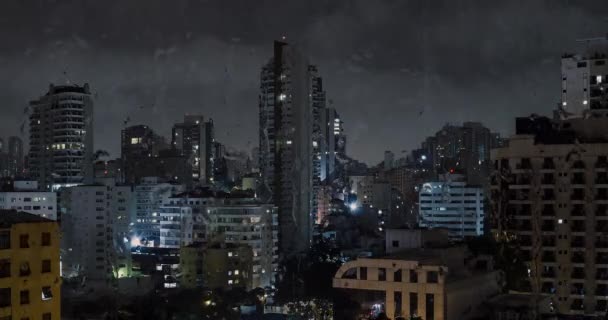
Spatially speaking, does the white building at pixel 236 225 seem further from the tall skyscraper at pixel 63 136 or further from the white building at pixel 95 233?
the tall skyscraper at pixel 63 136

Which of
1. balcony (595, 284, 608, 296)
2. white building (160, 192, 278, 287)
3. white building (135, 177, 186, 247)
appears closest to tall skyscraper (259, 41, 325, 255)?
white building (160, 192, 278, 287)

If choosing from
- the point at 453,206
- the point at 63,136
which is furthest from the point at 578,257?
the point at 63,136

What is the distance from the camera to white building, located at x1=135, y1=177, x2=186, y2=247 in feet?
90.1

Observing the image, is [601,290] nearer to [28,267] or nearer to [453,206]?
[28,267]

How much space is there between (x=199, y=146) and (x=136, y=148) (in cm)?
310

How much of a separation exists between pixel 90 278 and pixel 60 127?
8031mm

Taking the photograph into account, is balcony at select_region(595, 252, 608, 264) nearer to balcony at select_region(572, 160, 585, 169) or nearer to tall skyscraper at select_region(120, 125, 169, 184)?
balcony at select_region(572, 160, 585, 169)

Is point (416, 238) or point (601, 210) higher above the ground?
point (601, 210)

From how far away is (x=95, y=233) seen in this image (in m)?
22.7

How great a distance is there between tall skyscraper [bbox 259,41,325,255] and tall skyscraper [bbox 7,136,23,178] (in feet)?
36.6

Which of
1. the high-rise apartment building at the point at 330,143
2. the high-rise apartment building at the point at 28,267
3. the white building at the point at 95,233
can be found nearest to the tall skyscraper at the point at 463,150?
the high-rise apartment building at the point at 330,143

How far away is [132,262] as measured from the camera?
2297 cm

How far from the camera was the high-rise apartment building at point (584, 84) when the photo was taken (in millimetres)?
16312

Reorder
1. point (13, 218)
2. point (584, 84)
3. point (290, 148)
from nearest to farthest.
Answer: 1. point (13, 218)
2. point (584, 84)
3. point (290, 148)
